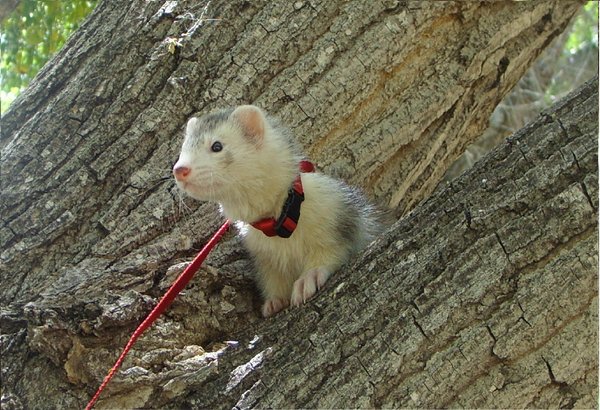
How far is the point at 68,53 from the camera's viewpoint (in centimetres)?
310

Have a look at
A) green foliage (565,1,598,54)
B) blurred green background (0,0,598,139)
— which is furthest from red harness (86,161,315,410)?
green foliage (565,1,598,54)

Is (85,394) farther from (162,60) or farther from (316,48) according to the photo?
(316,48)

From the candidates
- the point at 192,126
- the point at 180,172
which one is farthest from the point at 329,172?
the point at 180,172

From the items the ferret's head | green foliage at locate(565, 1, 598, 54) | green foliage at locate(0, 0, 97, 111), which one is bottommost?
green foliage at locate(565, 1, 598, 54)

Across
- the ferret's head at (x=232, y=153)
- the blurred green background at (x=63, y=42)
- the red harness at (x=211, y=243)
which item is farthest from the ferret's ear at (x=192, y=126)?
the blurred green background at (x=63, y=42)

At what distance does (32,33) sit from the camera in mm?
4223

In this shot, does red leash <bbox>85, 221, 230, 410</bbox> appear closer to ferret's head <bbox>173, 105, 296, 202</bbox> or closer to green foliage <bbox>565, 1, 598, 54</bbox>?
ferret's head <bbox>173, 105, 296, 202</bbox>

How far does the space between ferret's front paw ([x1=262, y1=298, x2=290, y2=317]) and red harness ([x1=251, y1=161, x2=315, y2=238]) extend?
10.7 inches

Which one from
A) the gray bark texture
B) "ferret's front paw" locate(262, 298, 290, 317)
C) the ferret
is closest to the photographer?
the gray bark texture

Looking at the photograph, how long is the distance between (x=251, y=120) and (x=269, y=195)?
1.05 feet

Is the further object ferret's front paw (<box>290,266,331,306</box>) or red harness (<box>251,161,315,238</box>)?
red harness (<box>251,161,315,238</box>)

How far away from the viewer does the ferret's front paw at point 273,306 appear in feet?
9.02

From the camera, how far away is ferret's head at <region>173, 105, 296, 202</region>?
282 cm

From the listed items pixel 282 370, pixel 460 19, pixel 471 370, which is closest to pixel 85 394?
pixel 282 370
